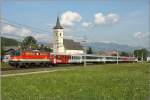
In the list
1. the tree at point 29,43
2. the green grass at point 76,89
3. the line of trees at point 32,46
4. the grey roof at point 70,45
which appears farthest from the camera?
the grey roof at point 70,45

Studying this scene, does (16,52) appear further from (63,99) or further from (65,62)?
(63,99)

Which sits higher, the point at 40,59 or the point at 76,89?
the point at 40,59

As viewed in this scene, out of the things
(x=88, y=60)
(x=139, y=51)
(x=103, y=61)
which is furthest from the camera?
(x=139, y=51)

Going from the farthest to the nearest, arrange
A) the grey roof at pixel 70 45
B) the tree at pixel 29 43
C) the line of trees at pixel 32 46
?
the grey roof at pixel 70 45, the tree at pixel 29 43, the line of trees at pixel 32 46

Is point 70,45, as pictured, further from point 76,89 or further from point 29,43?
point 76,89

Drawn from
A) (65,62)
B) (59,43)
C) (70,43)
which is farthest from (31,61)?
(70,43)

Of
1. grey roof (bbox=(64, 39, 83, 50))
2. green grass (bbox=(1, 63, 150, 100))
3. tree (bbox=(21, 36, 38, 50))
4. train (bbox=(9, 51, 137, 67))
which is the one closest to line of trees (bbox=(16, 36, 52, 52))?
tree (bbox=(21, 36, 38, 50))

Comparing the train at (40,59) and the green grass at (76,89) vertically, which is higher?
the train at (40,59)

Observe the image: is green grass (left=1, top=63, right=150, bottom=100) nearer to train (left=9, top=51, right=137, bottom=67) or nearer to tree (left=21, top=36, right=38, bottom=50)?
train (left=9, top=51, right=137, bottom=67)

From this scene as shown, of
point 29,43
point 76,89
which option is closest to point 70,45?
point 29,43

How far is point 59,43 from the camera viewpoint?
114750 mm

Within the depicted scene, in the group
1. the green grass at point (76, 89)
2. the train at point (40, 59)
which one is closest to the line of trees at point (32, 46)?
the train at point (40, 59)

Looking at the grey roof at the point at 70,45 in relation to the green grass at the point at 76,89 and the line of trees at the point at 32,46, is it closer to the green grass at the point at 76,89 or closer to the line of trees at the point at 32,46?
the line of trees at the point at 32,46

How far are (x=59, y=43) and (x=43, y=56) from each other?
175ft
